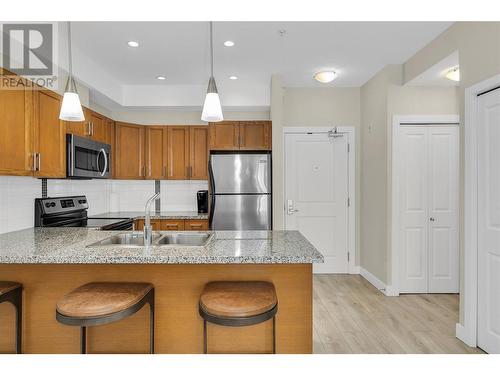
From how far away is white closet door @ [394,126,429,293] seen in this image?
3.67 meters

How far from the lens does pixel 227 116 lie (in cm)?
452

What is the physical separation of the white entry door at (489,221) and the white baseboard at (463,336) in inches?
1.7

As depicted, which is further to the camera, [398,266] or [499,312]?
[398,266]

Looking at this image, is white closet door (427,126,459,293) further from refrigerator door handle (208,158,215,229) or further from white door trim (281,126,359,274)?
refrigerator door handle (208,158,215,229)

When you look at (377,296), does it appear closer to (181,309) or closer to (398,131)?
(398,131)

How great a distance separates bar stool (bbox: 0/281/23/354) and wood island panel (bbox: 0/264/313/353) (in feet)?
0.28

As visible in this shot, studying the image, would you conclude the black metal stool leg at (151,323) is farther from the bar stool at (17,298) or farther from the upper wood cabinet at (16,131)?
the upper wood cabinet at (16,131)

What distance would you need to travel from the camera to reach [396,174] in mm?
3627

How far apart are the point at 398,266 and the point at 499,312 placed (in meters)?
1.47

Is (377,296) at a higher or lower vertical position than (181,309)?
lower

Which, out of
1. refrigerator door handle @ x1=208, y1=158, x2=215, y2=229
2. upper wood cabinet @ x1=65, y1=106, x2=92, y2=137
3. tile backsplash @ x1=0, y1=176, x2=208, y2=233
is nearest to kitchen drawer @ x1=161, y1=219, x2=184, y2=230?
refrigerator door handle @ x1=208, y1=158, x2=215, y2=229

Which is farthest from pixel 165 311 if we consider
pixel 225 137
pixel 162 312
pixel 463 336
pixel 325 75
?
pixel 325 75

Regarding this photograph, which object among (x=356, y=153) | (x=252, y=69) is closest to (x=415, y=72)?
(x=356, y=153)

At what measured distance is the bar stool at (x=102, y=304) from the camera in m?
1.47
